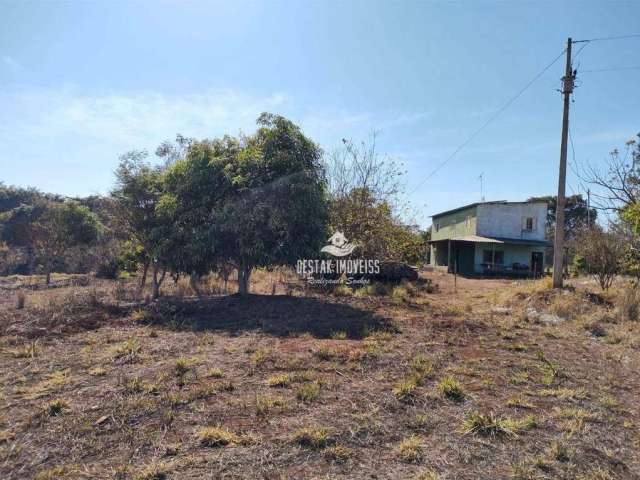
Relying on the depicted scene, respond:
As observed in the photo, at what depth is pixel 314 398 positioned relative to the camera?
387 centimetres

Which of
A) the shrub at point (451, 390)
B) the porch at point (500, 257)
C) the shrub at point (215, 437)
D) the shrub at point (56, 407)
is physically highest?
the porch at point (500, 257)

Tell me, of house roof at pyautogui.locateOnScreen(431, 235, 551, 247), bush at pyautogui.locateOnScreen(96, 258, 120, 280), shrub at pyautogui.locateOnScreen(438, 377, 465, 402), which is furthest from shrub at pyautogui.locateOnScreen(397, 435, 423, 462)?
house roof at pyautogui.locateOnScreen(431, 235, 551, 247)

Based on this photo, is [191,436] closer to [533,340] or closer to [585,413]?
[585,413]

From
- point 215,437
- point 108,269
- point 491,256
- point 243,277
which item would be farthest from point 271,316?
point 491,256

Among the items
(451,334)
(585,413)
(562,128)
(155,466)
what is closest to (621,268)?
(562,128)

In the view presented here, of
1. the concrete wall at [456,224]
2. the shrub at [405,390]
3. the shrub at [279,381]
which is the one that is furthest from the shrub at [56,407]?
the concrete wall at [456,224]

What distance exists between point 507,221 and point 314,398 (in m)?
25.3

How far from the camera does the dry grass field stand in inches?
111

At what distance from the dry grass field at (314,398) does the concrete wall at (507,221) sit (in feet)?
60.0

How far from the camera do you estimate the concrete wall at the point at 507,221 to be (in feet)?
82.4

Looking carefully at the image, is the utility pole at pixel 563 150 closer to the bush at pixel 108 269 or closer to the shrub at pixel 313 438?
the shrub at pixel 313 438

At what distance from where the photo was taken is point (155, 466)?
105 inches

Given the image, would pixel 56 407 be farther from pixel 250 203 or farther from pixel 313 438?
pixel 250 203

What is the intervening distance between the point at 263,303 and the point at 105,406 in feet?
19.2
